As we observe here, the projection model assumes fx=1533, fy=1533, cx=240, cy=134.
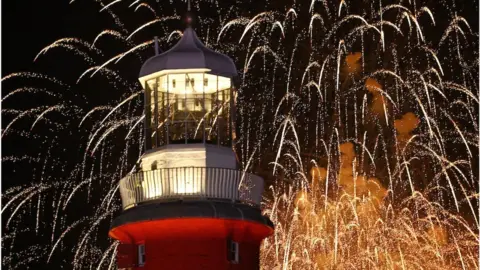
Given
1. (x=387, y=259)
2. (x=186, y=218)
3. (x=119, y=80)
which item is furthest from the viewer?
(x=119, y=80)

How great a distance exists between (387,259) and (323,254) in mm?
1797

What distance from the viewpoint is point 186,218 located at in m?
29.4

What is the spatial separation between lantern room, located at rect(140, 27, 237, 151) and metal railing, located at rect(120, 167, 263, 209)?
2.85 feet

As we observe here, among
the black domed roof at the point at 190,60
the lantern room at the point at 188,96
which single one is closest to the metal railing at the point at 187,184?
the lantern room at the point at 188,96

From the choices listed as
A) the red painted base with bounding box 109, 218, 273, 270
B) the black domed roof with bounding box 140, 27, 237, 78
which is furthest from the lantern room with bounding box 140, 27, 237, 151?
the red painted base with bounding box 109, 218, 273, 270

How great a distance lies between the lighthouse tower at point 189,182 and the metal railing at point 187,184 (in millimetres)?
19

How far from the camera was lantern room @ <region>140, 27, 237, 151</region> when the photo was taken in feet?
101

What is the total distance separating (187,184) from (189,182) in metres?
0.06

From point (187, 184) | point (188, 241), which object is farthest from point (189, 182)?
point (188, 241)

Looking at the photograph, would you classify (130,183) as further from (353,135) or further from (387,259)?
(353,135)

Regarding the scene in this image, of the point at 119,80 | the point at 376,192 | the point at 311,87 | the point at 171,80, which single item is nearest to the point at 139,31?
the point at 119,80

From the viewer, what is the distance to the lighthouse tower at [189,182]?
29672mm

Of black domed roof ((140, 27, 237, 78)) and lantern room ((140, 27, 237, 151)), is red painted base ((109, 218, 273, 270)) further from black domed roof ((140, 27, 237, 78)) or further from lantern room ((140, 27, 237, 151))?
black domed roof ((140, 27, 237, 78))

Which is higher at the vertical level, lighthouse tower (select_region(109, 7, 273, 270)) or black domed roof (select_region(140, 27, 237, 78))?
black domed roof (select_region(140, 27, 237, 78))
